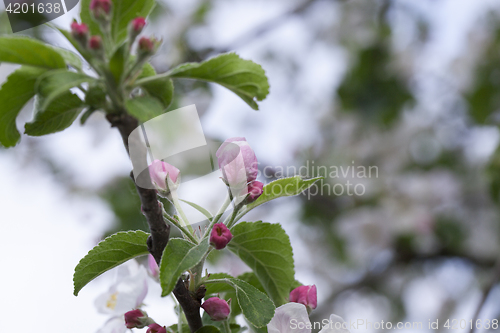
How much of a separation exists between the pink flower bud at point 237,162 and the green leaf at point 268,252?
8 cm

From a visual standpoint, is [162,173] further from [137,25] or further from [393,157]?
[393,157]

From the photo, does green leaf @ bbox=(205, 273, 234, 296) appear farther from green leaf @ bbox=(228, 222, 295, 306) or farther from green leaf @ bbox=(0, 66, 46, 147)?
green leaf @ bbox=(0, 66, 46, 147)

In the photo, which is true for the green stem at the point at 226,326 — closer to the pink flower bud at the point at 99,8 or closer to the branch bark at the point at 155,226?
the branch bark at the point at 155,226

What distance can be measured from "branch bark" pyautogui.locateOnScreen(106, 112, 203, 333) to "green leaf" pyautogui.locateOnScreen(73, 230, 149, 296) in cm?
5

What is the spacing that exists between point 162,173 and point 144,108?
3.7 inches

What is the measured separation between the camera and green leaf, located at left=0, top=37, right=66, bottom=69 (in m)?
0.35

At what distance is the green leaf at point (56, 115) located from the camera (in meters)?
0.38

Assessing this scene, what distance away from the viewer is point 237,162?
44 centimetres

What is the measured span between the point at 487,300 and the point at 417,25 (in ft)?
6.74

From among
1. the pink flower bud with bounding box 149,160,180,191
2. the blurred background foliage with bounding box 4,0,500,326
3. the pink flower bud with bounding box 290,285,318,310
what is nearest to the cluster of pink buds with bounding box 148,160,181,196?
the pink flower bud with bounding box 149,160,180,191

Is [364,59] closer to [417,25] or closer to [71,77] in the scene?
[417,25]

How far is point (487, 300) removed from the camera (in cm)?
108

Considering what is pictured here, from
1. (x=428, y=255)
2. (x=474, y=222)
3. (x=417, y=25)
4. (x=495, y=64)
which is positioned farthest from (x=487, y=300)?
(x=417, y=25)

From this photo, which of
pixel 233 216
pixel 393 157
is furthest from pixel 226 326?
pixel 393 157
